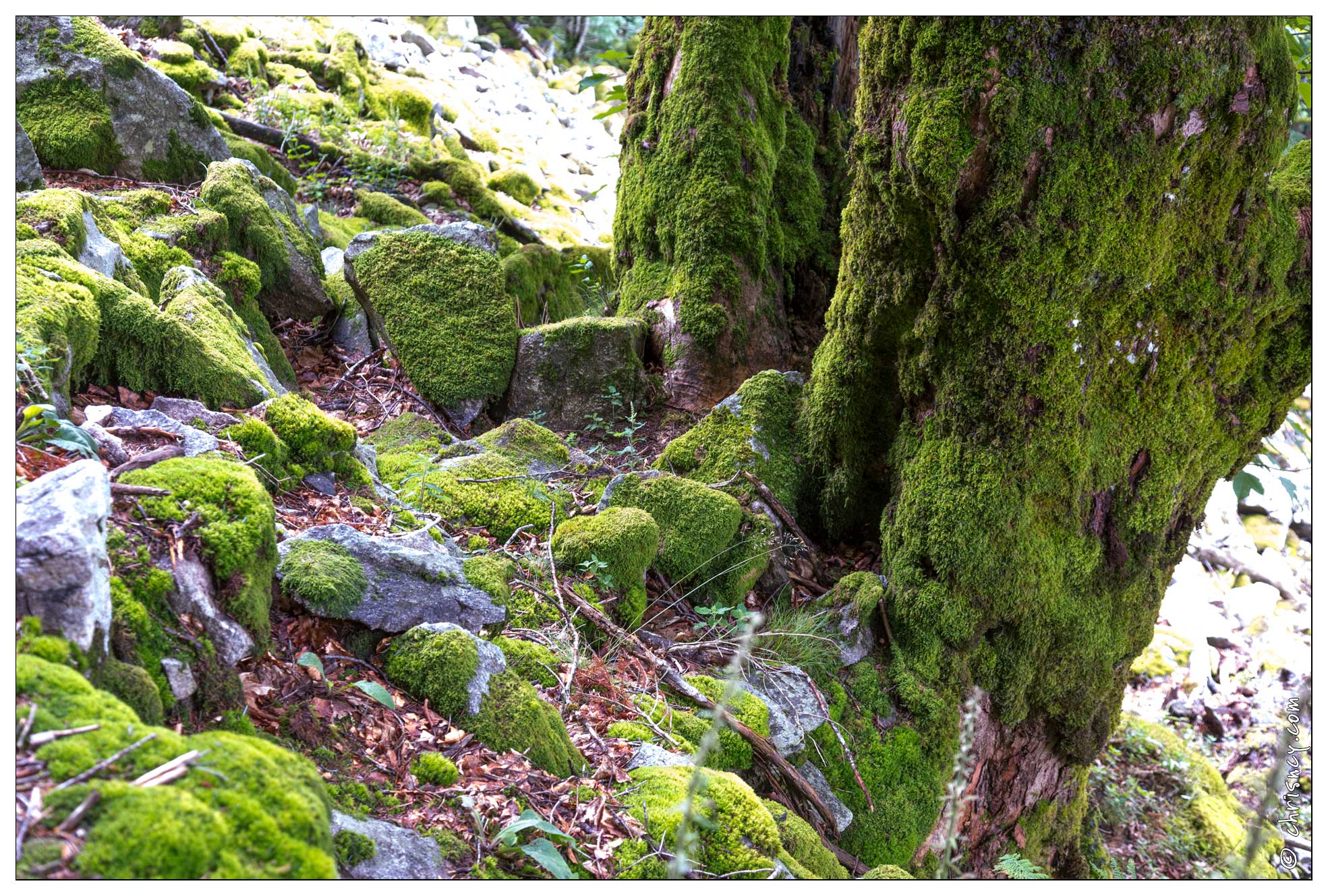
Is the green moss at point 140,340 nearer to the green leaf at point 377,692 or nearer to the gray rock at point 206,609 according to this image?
the gray rock at point 206,609

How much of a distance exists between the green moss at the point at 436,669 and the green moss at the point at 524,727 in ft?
0.28

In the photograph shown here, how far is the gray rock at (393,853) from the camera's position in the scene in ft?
7.13

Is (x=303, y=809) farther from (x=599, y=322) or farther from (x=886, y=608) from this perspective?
(x=599, y=322)

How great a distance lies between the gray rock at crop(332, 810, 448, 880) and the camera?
2.17 metres

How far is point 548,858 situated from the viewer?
95.1 inches

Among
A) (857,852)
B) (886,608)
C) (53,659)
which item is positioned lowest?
(857,852)

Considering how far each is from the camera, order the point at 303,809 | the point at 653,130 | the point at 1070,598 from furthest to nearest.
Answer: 1. the point at 653,130
2. the point at 1070,598
3. the point at 303,809

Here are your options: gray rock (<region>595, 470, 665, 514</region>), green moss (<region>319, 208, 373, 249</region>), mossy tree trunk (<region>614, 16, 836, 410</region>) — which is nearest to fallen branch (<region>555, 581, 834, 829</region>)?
gray rock (<region>595, 470, 665, 514</region>)

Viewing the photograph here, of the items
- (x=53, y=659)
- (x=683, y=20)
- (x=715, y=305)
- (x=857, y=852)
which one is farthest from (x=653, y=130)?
(x=53, y=659)

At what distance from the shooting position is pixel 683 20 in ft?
19.7

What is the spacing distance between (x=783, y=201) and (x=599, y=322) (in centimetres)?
179

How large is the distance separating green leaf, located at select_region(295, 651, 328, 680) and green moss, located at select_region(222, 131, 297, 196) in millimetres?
5237

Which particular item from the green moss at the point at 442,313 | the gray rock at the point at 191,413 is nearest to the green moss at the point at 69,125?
the green moss at the point at 442,313

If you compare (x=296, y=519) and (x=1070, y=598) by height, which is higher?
(x=296, y=519)
